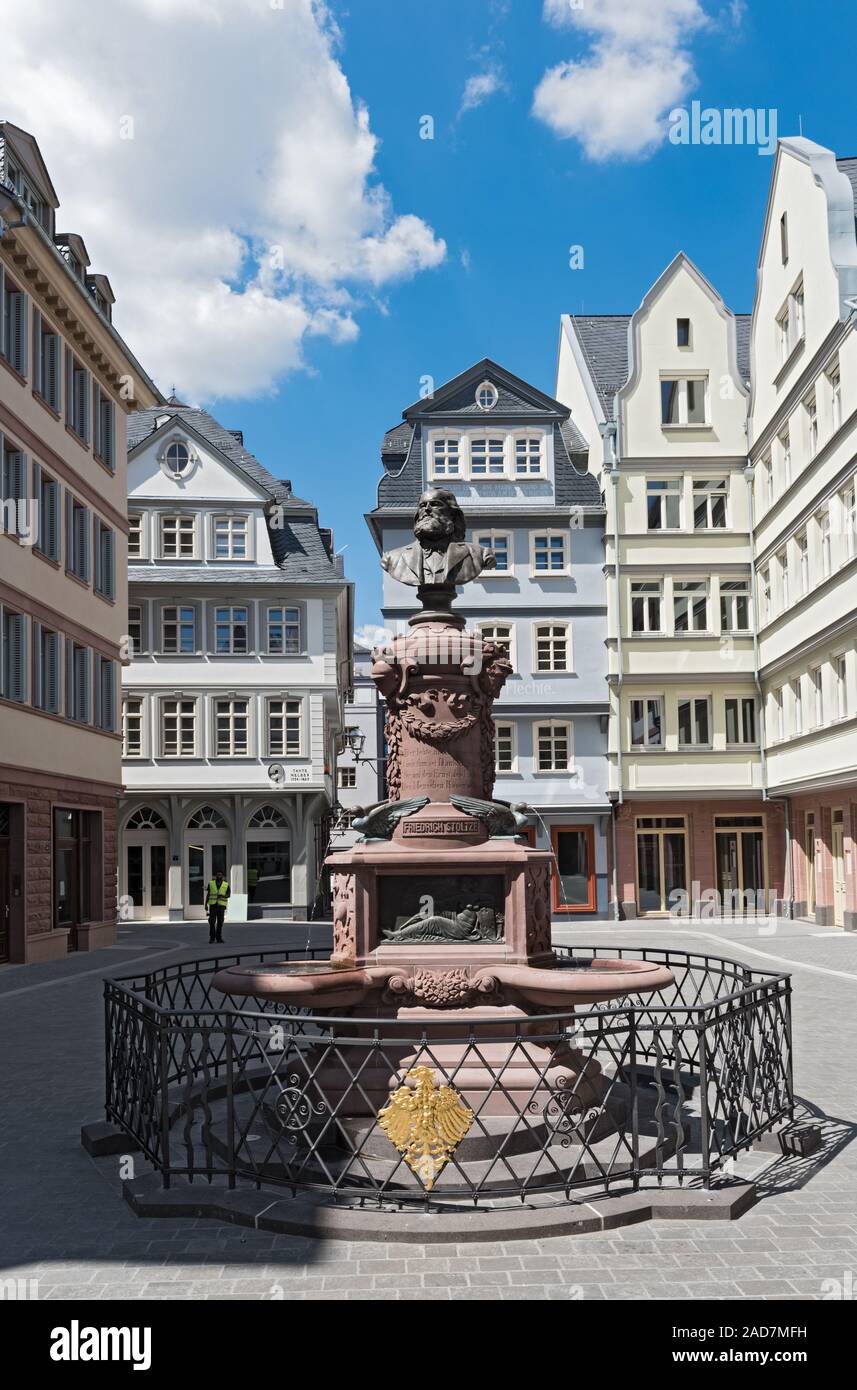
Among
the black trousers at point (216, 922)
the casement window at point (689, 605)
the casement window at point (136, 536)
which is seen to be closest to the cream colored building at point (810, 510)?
the casement window at point (689, 605)

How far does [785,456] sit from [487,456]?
9.42m

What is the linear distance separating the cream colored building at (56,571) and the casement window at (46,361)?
0.05m

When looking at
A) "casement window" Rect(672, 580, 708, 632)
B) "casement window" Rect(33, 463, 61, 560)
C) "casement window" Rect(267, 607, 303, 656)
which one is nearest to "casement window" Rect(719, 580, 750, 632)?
"casement window" Rect(672, 580, 708, 632)

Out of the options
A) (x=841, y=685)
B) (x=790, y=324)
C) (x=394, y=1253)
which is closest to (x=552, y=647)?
(x=841, y=685)

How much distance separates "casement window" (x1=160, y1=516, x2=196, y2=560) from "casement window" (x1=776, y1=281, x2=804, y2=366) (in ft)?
60.4

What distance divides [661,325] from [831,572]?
1248 centimetres

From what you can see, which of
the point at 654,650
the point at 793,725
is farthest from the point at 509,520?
the point at 793,725

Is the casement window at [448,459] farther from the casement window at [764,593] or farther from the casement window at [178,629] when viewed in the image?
the casement window at [764,593]

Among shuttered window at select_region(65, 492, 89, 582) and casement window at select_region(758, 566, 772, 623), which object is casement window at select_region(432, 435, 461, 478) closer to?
casement window at select_region(758, 566, 772, 623)

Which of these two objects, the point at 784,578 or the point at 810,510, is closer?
the point at 810,510

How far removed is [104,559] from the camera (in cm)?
3097

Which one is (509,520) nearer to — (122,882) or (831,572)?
(831,572)

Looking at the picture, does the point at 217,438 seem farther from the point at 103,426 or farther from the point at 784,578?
the point at 784,578

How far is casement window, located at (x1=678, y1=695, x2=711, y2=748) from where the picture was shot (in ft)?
124
